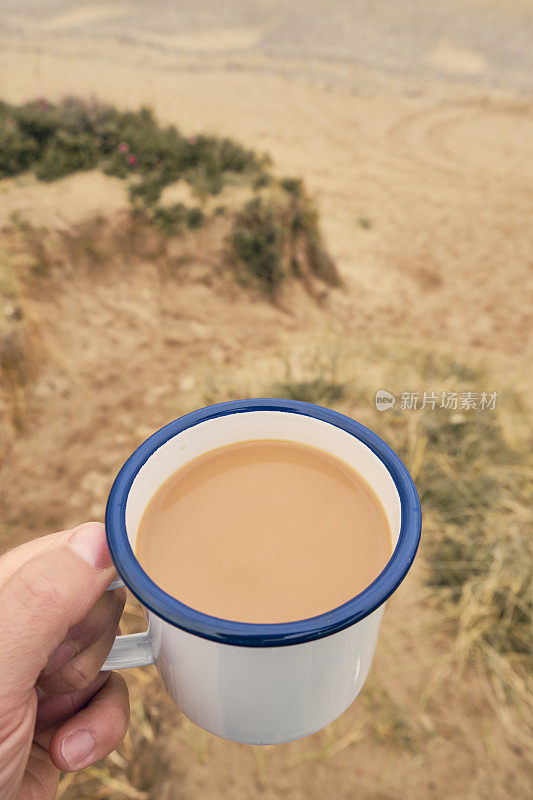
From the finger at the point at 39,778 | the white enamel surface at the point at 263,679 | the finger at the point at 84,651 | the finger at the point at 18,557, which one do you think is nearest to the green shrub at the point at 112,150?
the finger at the point at 18,557

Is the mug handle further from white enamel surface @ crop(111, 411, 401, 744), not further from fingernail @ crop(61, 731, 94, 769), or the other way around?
fingernail @ crop(61, 731, 94, 769)

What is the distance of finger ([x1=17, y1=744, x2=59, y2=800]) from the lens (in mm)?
1417

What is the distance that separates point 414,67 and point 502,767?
17754mm

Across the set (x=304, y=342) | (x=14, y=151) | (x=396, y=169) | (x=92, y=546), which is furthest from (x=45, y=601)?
(x=396, y=169)

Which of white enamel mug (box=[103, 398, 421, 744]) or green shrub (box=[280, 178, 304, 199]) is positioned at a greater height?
white enamel mug (box=[103, 398, 421, 744])

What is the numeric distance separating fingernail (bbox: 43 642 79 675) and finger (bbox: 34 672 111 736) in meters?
0.17

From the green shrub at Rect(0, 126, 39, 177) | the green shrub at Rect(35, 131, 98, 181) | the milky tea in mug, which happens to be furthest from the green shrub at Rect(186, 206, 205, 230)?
the milky tea in mug

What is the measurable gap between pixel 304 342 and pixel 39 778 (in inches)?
149

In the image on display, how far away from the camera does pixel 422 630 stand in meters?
2.67

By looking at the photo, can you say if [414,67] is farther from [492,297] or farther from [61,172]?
[61,172]

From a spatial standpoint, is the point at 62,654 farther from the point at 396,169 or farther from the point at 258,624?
the point at 396,169

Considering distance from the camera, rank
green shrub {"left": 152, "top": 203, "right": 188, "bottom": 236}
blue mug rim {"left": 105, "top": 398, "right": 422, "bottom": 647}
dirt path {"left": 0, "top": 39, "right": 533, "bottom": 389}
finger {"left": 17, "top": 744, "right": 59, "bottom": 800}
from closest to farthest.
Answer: blue mug rim {"left": 105, "top": 398, "right": 422, "bottom": 647}, finger {"left": 17, "top": 744, "right": 59, "bottom": 800}, green shrub {"left": 152, "top": 203, "right": 188, "bottom": 236}, dirt path {"left": 0, "top": 39, "right": 533, "bottom": 389}

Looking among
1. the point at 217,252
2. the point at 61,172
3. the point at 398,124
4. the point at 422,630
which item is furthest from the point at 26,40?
the point at 422,630

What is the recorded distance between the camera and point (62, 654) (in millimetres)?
1302
